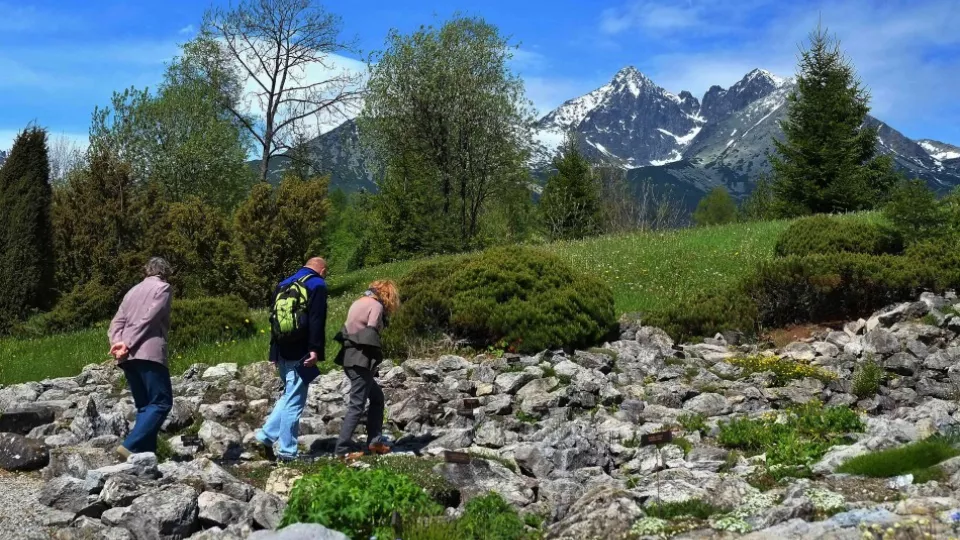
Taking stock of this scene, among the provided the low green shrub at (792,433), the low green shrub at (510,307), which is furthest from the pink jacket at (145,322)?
the low green shrub at (510,307)

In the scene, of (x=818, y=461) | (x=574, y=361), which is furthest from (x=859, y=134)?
(x=818, y=461)

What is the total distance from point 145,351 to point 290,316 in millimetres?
1383

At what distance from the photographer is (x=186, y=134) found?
42.4 metres

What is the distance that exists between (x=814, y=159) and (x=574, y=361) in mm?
24154

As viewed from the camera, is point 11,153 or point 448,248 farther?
point 448,248

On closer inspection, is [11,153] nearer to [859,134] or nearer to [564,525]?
[564,525]

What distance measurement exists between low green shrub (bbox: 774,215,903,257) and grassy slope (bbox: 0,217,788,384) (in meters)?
1.15

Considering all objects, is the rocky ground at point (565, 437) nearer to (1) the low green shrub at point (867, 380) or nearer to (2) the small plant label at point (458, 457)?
(2) the small plant label at point (458, 457)

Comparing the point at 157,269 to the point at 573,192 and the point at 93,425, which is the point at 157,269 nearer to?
the point at 93,425

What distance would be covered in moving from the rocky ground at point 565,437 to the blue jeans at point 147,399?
1.06 feet

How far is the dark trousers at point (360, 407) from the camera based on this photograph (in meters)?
8.55

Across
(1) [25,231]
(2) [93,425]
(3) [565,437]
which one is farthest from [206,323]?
(3) [565,437]

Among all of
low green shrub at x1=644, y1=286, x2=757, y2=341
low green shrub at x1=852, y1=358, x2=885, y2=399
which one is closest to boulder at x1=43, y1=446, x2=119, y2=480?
low green shrub at x1=852, y1=358, x2=885, y2=399

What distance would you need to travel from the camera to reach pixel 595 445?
7.89 meters
